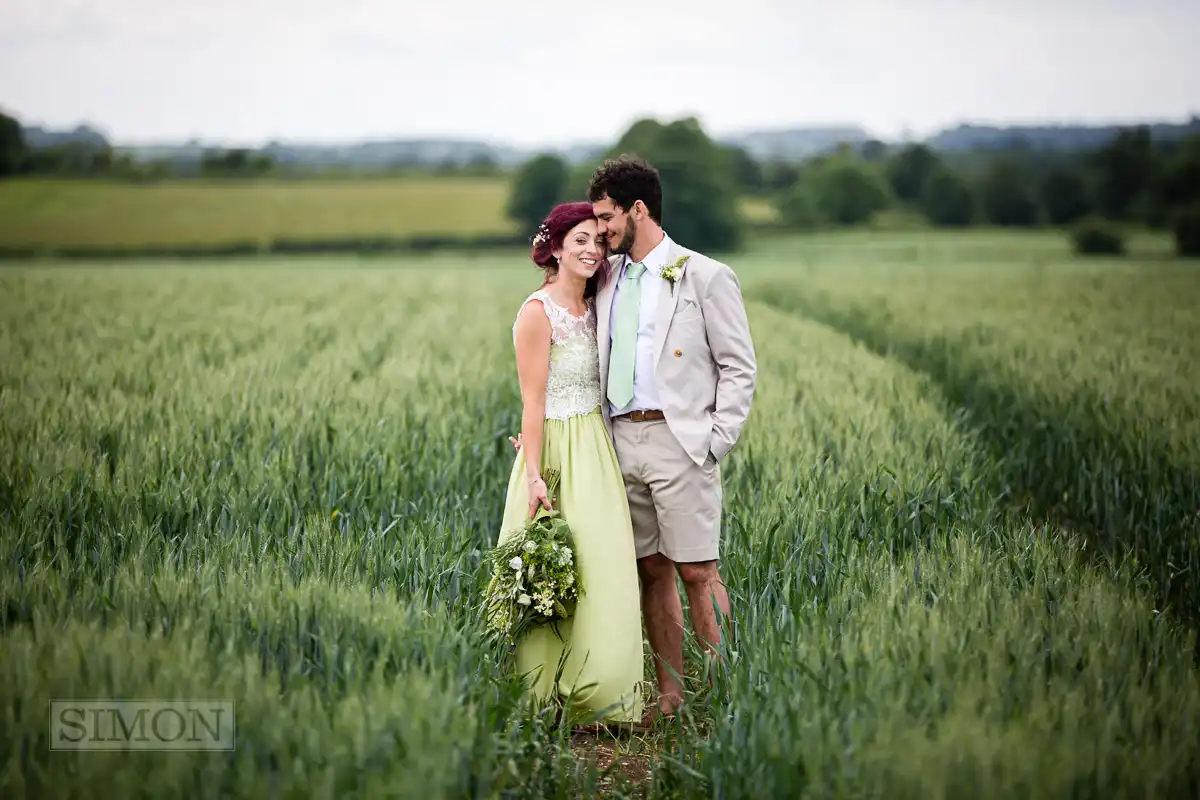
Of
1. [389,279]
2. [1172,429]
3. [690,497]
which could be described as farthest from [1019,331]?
[389,279]

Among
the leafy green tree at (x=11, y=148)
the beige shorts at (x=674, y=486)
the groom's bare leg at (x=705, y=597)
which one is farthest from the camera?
the leafy green tree at (x=11, y=148)

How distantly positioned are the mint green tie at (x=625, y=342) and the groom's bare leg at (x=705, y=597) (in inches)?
29.8

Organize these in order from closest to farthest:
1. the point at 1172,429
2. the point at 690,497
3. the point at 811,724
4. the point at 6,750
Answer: the point at 6,750
the point at 811,724
the point at 690,497
the point at 1172,429

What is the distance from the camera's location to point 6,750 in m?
2.49

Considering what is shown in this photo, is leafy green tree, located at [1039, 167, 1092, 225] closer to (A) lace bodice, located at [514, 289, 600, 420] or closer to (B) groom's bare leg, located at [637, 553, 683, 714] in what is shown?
(B) groom's bare leg, located at [637, 553, 683, 714]

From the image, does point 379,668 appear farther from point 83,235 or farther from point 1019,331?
point 83,235

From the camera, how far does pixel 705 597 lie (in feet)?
13.1

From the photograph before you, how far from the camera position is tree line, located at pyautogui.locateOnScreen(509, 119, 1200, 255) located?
4869 centimetres

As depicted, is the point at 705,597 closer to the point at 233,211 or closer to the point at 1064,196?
the point at 233,211

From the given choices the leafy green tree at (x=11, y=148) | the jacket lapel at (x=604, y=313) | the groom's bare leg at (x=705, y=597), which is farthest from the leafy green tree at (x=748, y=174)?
the groom's bare leg at (x=705, y=597)

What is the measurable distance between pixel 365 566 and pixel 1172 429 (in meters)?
5.42

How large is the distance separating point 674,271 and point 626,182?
40 cm

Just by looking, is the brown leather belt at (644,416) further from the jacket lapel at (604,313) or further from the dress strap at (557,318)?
the dress strap at (557,318)

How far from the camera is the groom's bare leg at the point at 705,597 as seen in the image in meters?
3.93
